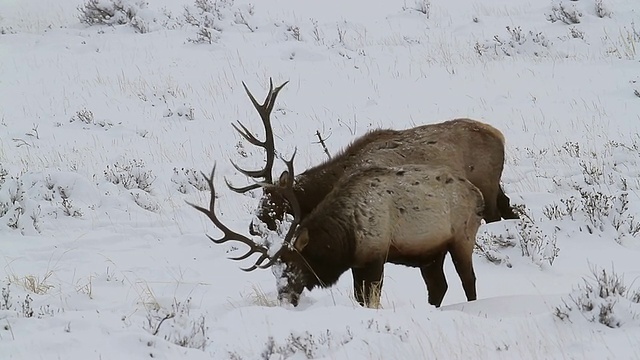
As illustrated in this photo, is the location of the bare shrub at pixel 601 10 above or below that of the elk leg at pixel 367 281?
above

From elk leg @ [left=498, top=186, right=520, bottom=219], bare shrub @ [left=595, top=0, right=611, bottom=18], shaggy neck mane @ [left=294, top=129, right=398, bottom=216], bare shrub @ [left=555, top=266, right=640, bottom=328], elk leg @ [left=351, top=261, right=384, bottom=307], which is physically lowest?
elk leg @ [left=498, top=186, right=520, bottom=219]

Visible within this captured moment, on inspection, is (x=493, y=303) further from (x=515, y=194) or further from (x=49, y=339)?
(x=515, y=194)

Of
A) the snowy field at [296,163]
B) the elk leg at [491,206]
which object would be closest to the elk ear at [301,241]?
the snowy field at [296,163]

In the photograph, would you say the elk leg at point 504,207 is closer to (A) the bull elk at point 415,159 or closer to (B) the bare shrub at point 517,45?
(A) the bull elk at point 415,159

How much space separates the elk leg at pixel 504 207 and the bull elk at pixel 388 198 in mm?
148

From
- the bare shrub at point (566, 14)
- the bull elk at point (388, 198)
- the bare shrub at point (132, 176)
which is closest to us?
the bull elk at point (388, 198)

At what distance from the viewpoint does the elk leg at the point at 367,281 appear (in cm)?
666

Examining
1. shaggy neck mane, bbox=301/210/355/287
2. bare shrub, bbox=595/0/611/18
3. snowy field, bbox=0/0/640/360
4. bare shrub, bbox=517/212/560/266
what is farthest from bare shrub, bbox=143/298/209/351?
bare shrub, bbox=595/0/611/18

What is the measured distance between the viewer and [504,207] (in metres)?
9.45

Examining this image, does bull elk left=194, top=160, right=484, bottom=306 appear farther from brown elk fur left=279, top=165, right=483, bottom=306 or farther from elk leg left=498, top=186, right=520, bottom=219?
elk leg left=498, top=186, right=520, bottom=219

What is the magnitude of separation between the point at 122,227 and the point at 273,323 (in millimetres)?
4751

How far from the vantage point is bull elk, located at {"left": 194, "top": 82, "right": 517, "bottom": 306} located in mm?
6801

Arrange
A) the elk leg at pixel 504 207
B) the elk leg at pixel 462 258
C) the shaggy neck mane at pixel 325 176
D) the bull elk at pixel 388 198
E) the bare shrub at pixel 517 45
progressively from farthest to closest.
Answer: the bare shrub at pixel 517 45, the elk leg at pixel 504 207, the shaggy neck mane at pixel 325 176, the elk leg at pixel 462 258, the bull elk at pixel 388 198

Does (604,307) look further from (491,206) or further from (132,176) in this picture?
(132,176)
